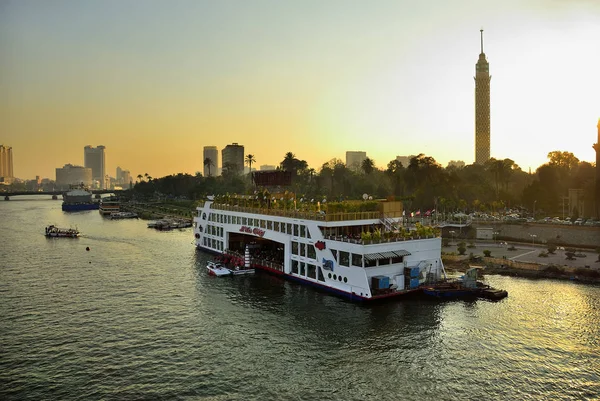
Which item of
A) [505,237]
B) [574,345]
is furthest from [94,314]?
[505,237]

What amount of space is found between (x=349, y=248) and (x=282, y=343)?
44.0ft

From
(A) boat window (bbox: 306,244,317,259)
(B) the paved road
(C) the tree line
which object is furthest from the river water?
(C) the tree line

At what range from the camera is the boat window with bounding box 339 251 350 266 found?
148 ft

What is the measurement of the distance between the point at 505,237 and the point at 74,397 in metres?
77.6

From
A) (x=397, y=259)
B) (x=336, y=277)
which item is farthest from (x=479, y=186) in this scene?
(x=336, y=277)

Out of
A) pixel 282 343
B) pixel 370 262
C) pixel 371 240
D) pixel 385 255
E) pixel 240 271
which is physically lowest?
pixel 282 343

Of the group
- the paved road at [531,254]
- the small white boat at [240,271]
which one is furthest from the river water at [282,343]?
the paved road at [531,254]

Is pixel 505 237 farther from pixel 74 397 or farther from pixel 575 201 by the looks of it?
pixel 74 397

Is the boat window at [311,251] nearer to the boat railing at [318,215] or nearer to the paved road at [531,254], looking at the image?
the boat railing at [318,215]

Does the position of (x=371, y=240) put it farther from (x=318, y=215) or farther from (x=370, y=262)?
(x=318, y=215)

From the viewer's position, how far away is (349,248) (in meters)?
44.7

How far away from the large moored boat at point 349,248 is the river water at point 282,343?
2.04m

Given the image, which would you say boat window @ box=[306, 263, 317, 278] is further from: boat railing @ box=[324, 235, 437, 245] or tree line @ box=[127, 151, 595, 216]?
tree line @ box=[127, 151, 595, 216]

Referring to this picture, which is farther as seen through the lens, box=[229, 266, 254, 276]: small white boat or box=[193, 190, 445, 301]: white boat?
box=[229, 266, 254, 276]: small white boat
